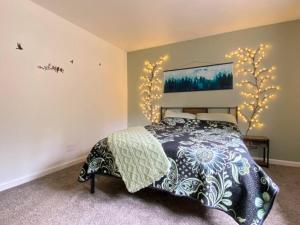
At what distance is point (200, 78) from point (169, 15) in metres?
1.45

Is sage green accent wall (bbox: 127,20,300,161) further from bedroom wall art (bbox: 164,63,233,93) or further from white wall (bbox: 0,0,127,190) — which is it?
white wall (bbox: 0,0,127,190)

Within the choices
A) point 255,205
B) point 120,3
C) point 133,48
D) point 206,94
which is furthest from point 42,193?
point 133,48

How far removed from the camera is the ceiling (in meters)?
2.63

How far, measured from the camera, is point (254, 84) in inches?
135

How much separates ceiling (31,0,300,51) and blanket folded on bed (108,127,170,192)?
196 cm

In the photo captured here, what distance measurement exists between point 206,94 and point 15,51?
3272 millimetres

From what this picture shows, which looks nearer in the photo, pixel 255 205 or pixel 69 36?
pixel 255 205

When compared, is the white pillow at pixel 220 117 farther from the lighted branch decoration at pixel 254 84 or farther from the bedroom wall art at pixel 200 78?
the bedroom wall art at pixel 200 78

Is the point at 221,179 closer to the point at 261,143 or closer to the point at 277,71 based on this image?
the point at 261,143

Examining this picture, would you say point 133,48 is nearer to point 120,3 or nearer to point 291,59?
point 120,3

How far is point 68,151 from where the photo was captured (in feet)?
10.7

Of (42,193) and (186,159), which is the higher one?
(186,159)

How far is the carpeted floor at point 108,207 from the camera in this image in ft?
5.59

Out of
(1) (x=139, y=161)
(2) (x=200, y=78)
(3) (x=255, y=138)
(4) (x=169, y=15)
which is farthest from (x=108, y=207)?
(2) (x=200, y=78)
